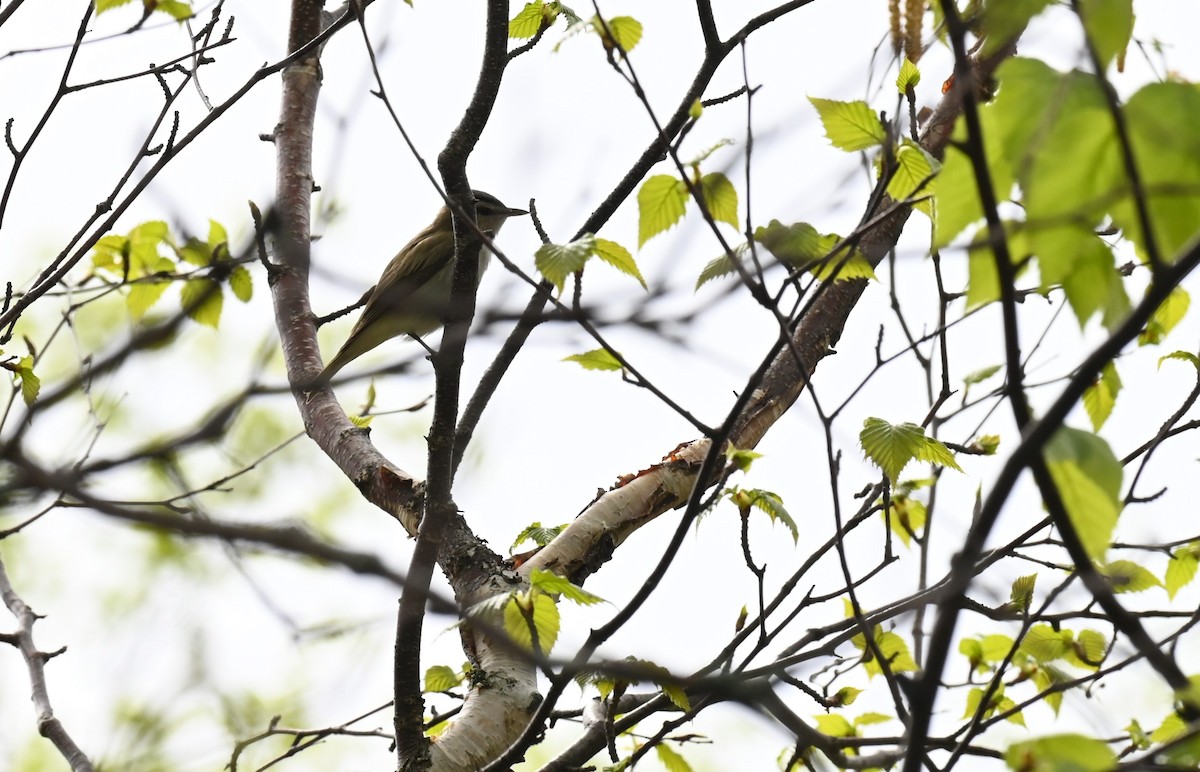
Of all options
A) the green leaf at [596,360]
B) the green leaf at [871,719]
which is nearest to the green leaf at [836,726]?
the green leaf at [871,719]

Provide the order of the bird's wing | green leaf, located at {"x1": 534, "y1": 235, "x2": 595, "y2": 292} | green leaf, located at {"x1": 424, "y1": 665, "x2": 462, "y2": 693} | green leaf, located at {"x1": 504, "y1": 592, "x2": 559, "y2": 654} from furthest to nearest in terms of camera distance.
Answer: the bird's wing, green leaf, located at {"x1": 424, "y1": 665, "x2": 462, "y2": 693}, green leaf, located at {"x1": 504, "y1": 592, "x2": 559, "y2": 654}, green leaf, located at {"x1": 534, "y1": 235, "x2": 595, "y2": 292}

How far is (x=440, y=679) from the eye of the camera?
3258 mm

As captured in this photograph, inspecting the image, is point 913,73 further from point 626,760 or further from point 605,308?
point 626,760

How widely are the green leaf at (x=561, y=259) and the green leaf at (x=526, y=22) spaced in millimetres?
1130

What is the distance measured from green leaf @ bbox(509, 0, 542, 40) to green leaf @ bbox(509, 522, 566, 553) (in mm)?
1544

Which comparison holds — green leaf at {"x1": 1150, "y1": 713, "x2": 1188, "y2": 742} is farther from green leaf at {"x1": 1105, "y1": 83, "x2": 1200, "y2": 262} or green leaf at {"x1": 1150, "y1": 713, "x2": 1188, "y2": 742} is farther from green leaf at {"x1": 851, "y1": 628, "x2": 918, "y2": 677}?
green leaf at {"x1": 1105, "y1": 83, "x2": 1200, "y2": 262}

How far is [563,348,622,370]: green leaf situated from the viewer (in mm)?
2354

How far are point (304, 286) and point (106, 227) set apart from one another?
146 cm

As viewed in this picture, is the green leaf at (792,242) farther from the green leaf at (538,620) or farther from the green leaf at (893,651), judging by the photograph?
the green leaf at (893,651)

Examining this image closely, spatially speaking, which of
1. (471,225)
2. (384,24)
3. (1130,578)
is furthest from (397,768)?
(384,24)

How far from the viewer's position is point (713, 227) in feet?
6.37

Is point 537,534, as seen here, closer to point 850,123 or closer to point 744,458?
point 744,458

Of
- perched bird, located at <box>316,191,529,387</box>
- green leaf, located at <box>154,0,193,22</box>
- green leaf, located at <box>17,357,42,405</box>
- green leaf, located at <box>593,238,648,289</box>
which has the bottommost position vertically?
green leaf, located at <box>593,238,648,289</box>

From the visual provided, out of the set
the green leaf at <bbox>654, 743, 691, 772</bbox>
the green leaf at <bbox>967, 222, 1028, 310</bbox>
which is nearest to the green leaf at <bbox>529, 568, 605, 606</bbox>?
the green leaf at <bbox>654, 743, 691, 772</bbox>
